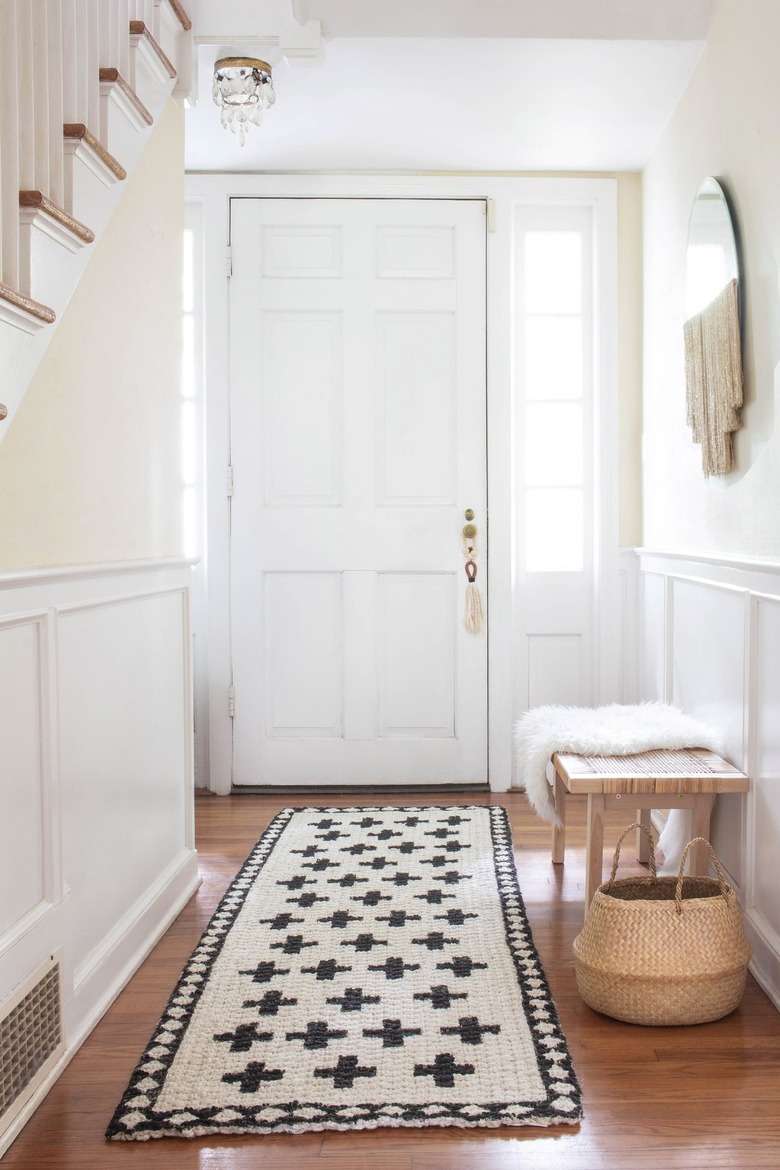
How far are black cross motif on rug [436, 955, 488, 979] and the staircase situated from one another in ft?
4.73

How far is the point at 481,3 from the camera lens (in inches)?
111

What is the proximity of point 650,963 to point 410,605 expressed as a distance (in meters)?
2.02

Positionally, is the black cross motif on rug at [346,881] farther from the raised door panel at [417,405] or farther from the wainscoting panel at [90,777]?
the raised door panel at [417,405]

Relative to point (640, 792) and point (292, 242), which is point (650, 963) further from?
point (292, 242)

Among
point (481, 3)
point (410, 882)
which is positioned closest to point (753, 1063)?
point (410, 882)

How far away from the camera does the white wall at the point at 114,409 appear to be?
1.82 m

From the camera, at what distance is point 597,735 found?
264 cm

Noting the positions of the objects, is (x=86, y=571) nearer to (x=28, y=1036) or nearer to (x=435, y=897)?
(x=28, y=1036)

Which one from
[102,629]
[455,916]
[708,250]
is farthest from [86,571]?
[708,250]

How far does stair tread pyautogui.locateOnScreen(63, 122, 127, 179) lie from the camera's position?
1803mm

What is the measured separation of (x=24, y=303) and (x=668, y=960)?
161cm

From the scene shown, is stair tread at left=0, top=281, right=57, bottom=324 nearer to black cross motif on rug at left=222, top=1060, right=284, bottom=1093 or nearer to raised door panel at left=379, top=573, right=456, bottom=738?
black cross motif on rug at left=222, top=1060, right=284, bottom=1093

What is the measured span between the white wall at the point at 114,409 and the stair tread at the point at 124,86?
0.20m

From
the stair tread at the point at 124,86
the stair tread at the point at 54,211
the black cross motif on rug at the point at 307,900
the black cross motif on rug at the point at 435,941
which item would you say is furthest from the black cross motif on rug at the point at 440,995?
the stair tread at the point at 124,86
